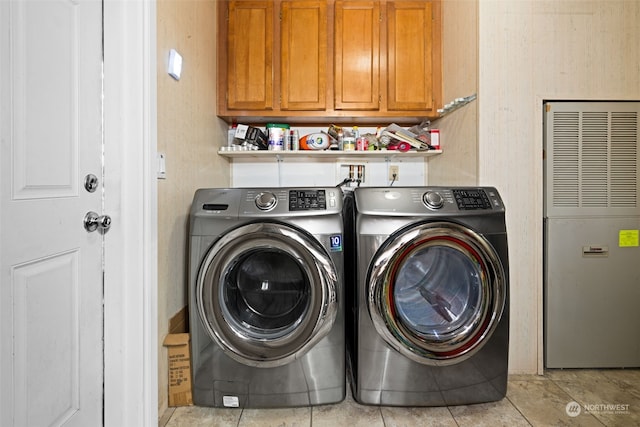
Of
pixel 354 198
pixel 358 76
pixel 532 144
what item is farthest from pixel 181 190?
pixel 532 144

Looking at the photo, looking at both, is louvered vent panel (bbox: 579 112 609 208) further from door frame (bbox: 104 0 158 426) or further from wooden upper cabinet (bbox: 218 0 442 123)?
door frame (bbox: 104 0 158 426)

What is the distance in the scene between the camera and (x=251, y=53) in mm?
2336

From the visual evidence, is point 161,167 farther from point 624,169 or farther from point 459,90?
point 624,169

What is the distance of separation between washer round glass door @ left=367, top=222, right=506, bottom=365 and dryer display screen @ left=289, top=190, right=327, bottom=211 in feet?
1.09

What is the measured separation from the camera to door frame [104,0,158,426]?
131 centimetres

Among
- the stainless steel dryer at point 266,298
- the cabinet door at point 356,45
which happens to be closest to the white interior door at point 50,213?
the stainless steel dryer at point 266,298

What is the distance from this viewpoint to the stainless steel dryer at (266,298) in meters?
1.49

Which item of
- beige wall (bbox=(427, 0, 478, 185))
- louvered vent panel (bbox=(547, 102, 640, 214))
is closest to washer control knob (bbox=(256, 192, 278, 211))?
beige wall (bbox=(427, 0, 478, 185))

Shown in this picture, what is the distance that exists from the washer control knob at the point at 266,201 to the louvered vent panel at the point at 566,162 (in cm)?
152

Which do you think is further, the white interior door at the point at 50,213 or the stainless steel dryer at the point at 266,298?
the stainless steel dryer at the point at 266,298

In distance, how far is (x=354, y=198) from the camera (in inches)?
63.3

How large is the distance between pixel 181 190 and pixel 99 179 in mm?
461

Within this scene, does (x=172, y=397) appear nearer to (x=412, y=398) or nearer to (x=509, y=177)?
(x=412, y=398)

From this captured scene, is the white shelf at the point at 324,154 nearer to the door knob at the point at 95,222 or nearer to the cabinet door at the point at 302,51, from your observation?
the cabinet door at the point at 302,51
